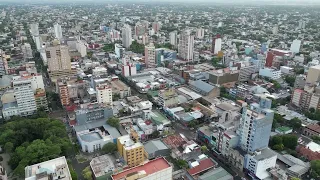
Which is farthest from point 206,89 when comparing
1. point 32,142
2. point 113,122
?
point 32,142

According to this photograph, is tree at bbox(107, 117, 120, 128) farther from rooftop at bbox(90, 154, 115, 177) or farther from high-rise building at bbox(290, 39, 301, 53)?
high-rise building at bbox(290, 39, 301, 53)

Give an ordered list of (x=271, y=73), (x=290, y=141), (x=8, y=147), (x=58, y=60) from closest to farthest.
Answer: (x=8, y=147), (x=290, y=141), (x=58, y=60), (x=271, y=73)

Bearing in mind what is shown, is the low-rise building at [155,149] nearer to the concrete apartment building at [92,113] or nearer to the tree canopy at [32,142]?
the concrete apartment building at [92,113]

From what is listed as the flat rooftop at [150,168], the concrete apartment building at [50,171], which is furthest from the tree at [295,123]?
the concrete apartment building at [50,171]

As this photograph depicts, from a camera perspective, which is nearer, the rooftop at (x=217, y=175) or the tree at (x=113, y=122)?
the rooftop at (x=217, y=175)

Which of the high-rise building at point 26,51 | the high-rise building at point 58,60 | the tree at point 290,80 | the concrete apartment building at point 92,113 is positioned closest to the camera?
the concrete apartment building at point 92,113

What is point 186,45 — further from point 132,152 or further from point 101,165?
point 101,165
